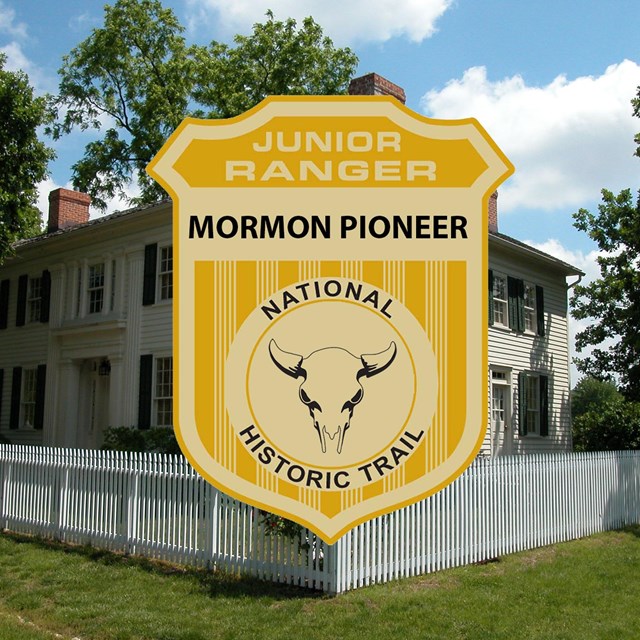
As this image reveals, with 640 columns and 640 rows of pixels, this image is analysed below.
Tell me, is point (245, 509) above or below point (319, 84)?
below

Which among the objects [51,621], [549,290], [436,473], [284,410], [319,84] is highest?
[319,84]

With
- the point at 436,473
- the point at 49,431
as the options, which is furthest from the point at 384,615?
the point at 49,431

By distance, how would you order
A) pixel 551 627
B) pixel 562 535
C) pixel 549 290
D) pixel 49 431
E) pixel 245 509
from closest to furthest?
pixel 551 627 → pixel 245 509 → pixel 562 535 → pixel 49 431 → pixel 549 290

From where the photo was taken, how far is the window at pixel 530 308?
2250cm

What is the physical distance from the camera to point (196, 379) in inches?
172

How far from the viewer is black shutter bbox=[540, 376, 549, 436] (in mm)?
22438

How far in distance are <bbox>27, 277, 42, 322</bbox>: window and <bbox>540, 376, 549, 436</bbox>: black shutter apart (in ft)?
46.5

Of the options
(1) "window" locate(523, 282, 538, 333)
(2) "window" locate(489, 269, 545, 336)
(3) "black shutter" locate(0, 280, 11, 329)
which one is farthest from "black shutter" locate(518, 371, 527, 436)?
(3) "black shutter" locate(0, 280, 11, 329)

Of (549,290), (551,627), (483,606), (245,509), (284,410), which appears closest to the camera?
(284,410)

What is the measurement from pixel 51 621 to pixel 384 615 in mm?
3264

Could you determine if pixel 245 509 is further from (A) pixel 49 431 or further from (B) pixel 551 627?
(A) pixel 49 431

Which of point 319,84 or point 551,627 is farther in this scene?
point 319,84

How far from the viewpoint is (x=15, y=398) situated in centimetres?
2280

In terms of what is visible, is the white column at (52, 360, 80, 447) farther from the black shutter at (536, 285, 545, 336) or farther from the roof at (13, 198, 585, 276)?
the black shutter at (536, 285, 545, 336)
